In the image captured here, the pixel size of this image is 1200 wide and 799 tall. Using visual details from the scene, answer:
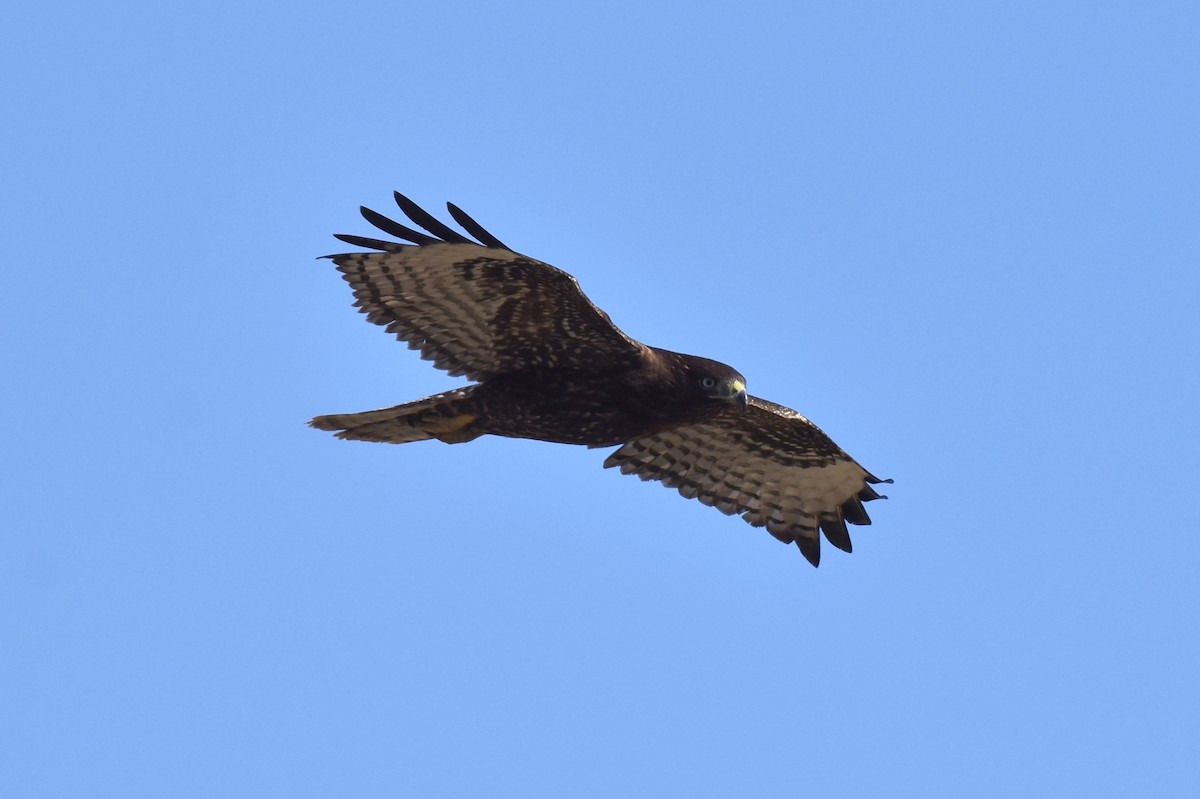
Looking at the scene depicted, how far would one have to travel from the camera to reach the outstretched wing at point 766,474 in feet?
48.3

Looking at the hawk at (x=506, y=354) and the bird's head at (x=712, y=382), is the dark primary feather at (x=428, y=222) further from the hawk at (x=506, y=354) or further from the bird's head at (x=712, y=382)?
the bird's head at (x=712, y=382)

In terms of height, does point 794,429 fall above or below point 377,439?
above

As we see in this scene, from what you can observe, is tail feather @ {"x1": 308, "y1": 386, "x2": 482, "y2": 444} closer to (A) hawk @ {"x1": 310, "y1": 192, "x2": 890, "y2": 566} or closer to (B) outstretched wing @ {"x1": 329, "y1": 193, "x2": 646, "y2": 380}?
(A) hawk @ {"x1": 310, "y1": 192, "x2": 890, "y2": 566}

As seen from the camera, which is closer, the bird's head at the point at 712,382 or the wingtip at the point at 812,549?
the bird's head at the point at 712,382

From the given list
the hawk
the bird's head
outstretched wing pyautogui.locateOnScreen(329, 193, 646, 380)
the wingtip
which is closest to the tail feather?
the hawk

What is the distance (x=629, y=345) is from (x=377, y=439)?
2.02m

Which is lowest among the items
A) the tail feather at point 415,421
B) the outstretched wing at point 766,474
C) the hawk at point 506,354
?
the tail feather at point 415,421

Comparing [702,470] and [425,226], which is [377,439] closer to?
[425,226]

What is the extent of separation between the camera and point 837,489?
1497 centimetres

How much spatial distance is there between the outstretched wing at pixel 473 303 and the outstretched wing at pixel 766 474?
1750 mm

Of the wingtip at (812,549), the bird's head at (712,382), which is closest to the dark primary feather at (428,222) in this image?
the bird's head at (712,382)

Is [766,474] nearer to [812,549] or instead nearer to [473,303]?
[812,549]

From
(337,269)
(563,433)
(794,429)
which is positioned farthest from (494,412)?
(794,429)

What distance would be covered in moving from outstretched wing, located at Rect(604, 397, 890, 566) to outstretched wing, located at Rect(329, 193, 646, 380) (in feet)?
5.74
